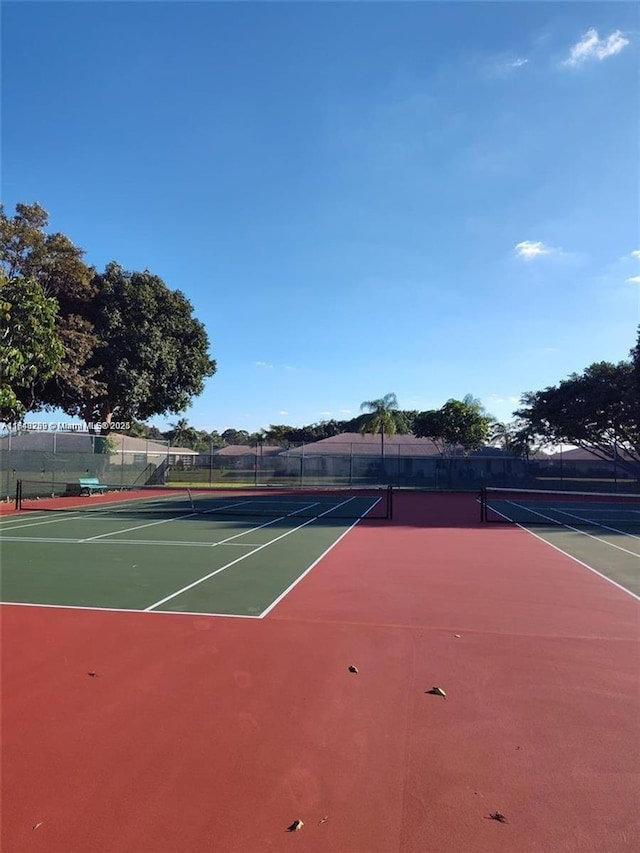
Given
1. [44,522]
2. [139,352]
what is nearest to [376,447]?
[139,352]

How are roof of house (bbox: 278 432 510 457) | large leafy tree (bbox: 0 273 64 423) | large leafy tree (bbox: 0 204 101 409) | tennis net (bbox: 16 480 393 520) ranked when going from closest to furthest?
large leafy tree (bbox: 0 273 64 423)
tennis net (bbox: 16 480 393 520)
large leafy tree (bbox: 0 204 101 409)
roof of house (bbox: 278 432 510 457)

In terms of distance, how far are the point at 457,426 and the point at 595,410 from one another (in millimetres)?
13376

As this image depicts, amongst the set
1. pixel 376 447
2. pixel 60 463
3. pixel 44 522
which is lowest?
pixel 44 522

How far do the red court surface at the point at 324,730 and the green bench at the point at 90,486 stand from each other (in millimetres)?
20252

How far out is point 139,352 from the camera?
3062 cm

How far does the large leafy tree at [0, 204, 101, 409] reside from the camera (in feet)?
80.0

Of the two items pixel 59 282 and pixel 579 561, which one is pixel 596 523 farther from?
pixel 59 282

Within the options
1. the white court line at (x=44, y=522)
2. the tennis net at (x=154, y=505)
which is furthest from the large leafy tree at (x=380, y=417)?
the white court line at (x=44, y=522)

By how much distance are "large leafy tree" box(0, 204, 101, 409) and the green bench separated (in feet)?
14.4

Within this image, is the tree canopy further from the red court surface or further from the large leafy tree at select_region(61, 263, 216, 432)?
the red court surface

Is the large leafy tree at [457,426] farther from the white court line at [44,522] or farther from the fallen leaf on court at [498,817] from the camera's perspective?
the fallen leaf on court at [498,817]

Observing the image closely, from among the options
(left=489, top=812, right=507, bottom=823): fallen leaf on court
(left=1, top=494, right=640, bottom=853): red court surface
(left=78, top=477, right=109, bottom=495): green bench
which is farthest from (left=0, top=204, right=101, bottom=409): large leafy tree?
(left=489, top=812, right=507, bottom=823): fallen leaf on court

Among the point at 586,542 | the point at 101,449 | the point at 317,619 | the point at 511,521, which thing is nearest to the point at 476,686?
the point at 317,619

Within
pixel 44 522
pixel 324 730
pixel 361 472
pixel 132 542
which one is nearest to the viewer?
pixel 324 730
